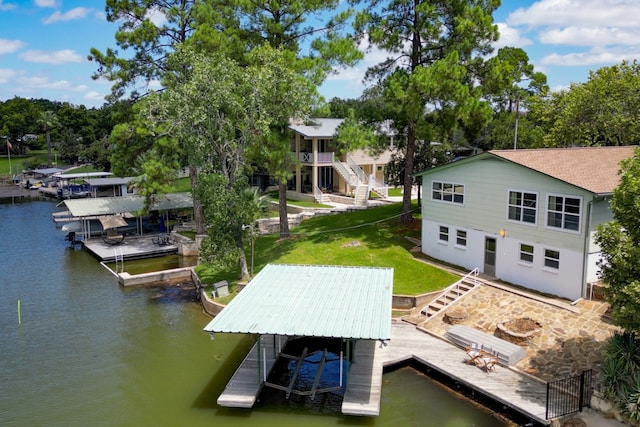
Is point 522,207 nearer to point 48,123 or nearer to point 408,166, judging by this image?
point 408,166

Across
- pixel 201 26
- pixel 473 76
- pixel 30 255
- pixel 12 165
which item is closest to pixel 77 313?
pixel 30 255

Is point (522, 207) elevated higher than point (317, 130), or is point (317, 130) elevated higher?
point (317, 130)

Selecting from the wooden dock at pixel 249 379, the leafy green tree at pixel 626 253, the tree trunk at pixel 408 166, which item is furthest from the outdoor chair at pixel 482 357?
the tree trunk at pixel 408 166

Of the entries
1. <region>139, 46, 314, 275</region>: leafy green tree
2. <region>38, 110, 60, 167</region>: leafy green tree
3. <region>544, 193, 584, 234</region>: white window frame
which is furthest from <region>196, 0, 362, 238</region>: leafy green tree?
<region>38, 110, 60, 167</region>: leafy green tree

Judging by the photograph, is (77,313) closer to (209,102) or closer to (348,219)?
(209,102)

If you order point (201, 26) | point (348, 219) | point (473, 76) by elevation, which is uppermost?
point (201, 26)

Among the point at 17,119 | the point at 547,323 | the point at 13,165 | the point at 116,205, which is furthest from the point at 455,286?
the point at 17,119
